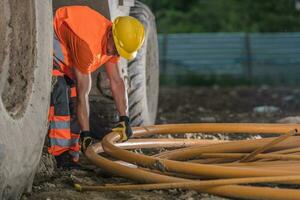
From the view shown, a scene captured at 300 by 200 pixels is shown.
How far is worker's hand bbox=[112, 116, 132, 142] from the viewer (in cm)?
678

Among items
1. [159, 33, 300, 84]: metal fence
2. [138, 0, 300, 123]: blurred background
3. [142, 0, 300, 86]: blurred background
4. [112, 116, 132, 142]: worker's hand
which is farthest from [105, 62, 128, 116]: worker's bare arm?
[159, 33, 300, 84]: metal fence

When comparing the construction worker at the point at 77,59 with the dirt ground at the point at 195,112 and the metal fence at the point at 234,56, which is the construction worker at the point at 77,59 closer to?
the dirt ground at the point at 195,112

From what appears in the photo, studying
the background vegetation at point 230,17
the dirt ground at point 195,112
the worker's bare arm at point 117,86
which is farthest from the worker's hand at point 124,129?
the background vegetation at point 230,17

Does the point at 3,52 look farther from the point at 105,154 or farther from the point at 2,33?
the point at 105,154

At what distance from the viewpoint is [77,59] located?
6.53 meters

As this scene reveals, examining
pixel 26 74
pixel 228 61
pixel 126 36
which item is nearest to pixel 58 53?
pixel 126 36

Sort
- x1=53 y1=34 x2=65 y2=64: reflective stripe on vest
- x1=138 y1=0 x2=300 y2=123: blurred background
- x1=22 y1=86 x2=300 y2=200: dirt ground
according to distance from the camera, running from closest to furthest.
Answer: x1=22 y1=86 x2=300 y2=200: dirt ground, x1=53 y1=34 x2=65 y2=64: reflective stripe on vest, x1=138 y1=0 x2=300 y2=123: blurred background

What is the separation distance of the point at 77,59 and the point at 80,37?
17cm

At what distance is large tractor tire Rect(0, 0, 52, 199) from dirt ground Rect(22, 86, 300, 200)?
1.21 feet

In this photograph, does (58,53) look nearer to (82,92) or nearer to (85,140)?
(82,92)

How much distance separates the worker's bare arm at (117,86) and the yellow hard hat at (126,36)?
328 millimetres

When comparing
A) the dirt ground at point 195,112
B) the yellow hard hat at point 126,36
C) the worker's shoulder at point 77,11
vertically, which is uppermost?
the worker's shoulder at point 77,11

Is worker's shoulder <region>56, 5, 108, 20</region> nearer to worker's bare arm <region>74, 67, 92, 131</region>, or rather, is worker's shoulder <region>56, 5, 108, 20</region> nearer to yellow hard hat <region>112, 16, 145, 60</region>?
yellow hard hat <region>112, 16, 145, 60</region>

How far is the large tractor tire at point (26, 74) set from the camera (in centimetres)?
487
